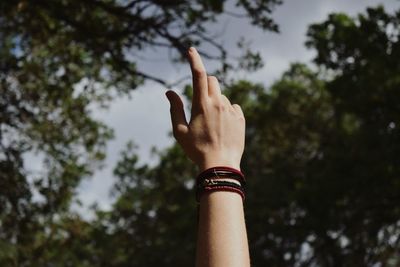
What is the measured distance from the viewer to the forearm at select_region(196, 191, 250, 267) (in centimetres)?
141

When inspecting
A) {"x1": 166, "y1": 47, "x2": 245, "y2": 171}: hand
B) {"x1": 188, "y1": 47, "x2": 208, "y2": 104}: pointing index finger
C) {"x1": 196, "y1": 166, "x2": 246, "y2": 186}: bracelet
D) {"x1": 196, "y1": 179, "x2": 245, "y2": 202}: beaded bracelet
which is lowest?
{"x1": 196, "y1": 179, "x2": 245, "y2": 202}: beaded bracelet

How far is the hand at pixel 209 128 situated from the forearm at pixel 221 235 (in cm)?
17

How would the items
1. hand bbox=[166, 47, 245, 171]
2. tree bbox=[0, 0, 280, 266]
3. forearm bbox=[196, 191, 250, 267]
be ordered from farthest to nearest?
tree bbox=[0, 0, 280, 266], hand bbox=[166, 47, 245, 171], forearm bbox=[196, 191, 250, 267]

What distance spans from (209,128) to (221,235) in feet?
1.24

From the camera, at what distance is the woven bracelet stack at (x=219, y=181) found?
5.18 ft

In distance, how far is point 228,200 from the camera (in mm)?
1547

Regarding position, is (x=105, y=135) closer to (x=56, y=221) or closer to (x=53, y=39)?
(x=56, y=221)

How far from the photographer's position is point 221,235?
1.44 metres

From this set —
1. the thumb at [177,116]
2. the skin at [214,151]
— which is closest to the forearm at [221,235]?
the skin at [214,151]

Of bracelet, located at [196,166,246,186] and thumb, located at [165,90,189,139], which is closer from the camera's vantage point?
bracelet, located at [196,166,246,186]

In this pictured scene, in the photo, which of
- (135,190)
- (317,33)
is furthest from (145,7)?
(135,190)

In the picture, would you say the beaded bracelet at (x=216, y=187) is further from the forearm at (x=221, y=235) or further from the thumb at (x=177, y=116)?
the thumb at (x=177, y=116)

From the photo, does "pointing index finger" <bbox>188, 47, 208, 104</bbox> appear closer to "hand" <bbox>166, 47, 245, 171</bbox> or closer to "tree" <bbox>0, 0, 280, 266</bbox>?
"hand" <bbox>166, 47, 245, 171</bbox>

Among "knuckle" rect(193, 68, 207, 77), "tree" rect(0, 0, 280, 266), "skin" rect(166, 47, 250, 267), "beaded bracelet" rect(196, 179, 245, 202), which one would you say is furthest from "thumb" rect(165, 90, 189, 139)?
"tree" rect(0, 0, 280, 266)
